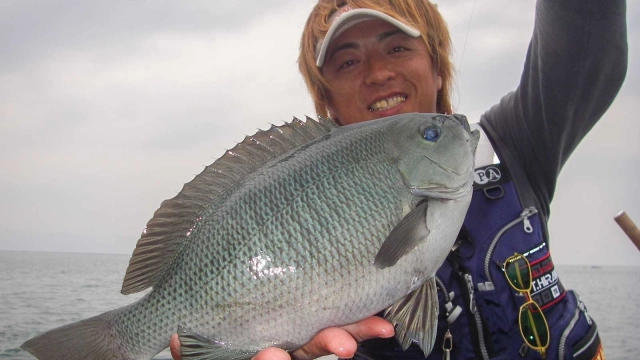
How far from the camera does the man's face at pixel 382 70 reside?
3100mm

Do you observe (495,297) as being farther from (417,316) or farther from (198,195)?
(198,195)

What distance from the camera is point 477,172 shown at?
2766mm

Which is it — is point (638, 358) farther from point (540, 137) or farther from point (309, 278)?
point (309, 278)

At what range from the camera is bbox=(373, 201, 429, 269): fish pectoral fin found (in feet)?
6.03

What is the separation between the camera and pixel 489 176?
2.77 metres

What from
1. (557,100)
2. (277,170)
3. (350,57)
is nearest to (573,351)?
(557,100)

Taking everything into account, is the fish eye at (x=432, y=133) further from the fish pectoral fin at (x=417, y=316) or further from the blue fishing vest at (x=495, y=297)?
the blue fishing vest at (x=495, y=297)

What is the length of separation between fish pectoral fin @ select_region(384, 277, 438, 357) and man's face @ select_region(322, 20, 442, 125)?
4.75 feet

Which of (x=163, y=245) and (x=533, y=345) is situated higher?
(x=163, y=245)

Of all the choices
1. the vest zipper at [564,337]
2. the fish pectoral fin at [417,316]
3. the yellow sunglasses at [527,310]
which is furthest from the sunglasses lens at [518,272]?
the fish pectoral fin at [417,316]

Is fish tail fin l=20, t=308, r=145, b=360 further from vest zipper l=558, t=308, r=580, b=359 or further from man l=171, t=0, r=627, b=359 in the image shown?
vest zipper l=558, t=308, r=580, b=359

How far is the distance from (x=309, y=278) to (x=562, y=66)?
174 cm

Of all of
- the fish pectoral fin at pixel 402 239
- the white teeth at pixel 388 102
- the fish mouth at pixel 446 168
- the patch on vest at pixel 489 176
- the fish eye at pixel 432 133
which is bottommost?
the fish pectoral fin at pixel 402 239

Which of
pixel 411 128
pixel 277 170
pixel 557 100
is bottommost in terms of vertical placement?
pixel 277 170
